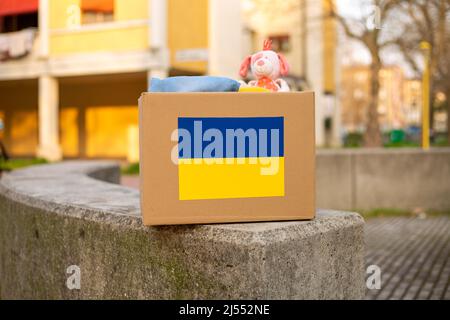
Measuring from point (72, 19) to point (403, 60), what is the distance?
2006 centimetres

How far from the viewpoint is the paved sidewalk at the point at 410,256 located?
4844 mm

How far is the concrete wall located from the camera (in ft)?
31.9

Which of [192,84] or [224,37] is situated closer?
[192,84]

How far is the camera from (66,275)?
2812 millimetres

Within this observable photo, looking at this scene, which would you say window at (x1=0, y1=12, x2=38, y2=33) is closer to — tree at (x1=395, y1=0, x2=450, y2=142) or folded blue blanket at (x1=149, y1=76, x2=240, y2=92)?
tree at (x1=395, y1=0, x2=450, y2=142)

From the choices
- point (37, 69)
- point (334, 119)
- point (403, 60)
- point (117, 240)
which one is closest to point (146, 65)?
point (37, 69)

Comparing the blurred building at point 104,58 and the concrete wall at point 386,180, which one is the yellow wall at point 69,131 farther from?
the concrete wall at point 386,180

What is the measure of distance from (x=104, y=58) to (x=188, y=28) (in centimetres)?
288

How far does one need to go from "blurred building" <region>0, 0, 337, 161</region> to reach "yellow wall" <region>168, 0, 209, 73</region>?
0.10 feet

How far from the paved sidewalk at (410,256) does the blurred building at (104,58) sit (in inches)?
367

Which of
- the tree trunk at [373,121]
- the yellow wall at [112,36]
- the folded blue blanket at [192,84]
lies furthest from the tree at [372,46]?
the folded blue blanket at [192,84]

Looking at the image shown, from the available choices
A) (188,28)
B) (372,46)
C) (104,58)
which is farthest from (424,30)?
(104,58)

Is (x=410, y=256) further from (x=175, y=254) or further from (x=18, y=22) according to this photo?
(x=18, y=22)

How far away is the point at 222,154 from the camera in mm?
2096
